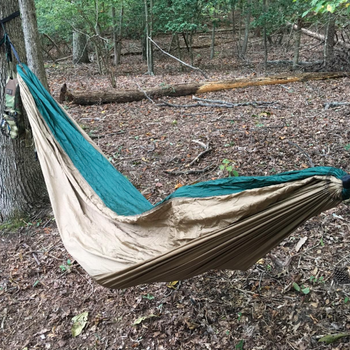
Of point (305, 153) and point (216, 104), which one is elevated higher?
point (216, 104)

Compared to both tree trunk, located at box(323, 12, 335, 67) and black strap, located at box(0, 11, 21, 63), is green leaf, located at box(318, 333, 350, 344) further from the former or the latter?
tree trunk, located at box(323, 12, 335, 67)

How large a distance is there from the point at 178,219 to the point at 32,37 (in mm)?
3222

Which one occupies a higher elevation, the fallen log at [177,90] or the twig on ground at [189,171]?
the fallen log at [177,90]

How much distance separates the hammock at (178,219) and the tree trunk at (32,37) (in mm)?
1941

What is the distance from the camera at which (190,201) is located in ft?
4.53

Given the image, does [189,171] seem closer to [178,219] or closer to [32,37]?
[178,219]

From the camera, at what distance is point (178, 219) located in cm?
141

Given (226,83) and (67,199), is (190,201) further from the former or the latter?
(226,83)

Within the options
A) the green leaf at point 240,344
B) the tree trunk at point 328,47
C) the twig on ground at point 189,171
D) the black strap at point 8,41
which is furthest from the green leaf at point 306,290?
the tree trunk at point 328,47

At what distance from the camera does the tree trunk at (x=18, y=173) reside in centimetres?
221

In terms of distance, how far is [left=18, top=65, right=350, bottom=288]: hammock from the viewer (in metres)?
1.22

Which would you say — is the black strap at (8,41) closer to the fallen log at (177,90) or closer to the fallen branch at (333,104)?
the fallen log at (177,90)

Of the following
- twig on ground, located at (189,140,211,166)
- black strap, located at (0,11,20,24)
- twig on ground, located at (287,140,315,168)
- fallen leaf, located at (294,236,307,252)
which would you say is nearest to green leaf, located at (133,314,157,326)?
fallen leaf, located at (294,236,307,252)

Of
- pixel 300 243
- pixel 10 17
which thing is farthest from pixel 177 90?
pixel 300 243
